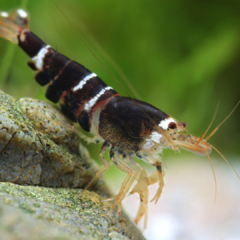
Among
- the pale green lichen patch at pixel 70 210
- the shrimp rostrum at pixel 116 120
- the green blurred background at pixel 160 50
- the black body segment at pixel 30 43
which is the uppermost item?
the green blurred background at pixel 160 50

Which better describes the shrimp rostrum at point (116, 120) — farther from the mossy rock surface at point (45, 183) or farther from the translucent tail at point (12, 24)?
the mossy rock surface at point (45, 183)

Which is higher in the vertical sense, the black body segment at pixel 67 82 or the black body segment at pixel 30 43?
the black body segment at pixel 30 43

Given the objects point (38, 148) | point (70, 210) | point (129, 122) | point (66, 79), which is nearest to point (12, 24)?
point (66, 79)

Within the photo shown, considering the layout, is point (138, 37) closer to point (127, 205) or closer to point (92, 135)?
point (92, 135)

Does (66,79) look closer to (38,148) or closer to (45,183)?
(38,148)

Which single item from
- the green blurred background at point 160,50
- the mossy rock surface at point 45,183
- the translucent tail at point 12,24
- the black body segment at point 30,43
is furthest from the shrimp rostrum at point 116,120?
the green blurred background at point 160,50

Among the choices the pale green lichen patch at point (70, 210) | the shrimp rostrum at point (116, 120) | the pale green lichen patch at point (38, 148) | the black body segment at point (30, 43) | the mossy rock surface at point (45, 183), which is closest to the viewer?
the mossy rock surface at point (45, 183)

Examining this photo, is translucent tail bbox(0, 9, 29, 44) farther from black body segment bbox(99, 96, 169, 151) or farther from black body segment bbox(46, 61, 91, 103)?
black body segment bbox(99, 96, 169, 151)

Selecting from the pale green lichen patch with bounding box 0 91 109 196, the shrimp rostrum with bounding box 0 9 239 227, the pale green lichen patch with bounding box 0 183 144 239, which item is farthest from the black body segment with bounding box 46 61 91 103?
the pale green lichen patch with bounding box 0 183 144 239
